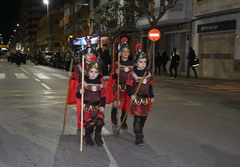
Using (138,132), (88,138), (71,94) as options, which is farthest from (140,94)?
(71,94)

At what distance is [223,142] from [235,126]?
1521 millimetres

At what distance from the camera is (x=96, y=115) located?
5.31 m

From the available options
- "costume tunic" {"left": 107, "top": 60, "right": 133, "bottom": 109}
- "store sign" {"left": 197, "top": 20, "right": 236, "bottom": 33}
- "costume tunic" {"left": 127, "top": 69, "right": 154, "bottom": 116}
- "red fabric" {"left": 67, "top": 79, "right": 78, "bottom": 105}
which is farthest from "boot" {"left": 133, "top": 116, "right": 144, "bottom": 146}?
"store sign" {"left": 197, "top": 20, "right": 236, "bottom": 33}

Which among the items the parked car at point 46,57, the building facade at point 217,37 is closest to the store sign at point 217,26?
the building facade at point 217,37

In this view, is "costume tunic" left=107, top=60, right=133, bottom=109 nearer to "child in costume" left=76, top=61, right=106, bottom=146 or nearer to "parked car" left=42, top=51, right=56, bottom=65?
"child in costume" left=76, top=61, right=106, bottom=146

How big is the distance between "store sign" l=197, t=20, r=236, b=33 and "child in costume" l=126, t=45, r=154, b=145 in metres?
17.2

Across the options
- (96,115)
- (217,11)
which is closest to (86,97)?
(96,115)

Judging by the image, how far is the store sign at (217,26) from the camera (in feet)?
69.8

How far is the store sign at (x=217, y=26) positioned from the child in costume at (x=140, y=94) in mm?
17219

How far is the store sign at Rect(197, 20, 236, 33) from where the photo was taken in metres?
21.3

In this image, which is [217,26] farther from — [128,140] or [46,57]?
[46,57]

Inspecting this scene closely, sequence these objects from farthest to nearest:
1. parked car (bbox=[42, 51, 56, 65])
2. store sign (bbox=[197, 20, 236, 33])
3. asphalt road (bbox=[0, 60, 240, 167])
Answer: parked car (bbox=[42, 51, 56, 65]) → store sign (bbox=[197, 20, 236, 33]) → asphalt road (bbox=[0, 60, 240, 167])

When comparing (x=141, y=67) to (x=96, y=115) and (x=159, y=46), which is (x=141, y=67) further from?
(x=159, y=46)

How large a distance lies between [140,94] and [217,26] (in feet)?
61.4
